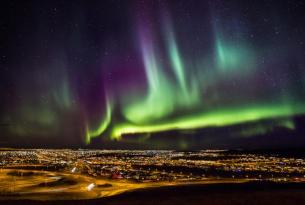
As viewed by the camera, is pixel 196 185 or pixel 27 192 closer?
pixel 27 192

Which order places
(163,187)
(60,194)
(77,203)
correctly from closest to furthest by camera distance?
1. (77,203)
2. (60,194)
3. (163,187)

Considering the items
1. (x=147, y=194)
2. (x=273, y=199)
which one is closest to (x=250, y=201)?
(x=273, y=199)

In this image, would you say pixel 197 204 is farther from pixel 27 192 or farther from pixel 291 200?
pixel 27 192

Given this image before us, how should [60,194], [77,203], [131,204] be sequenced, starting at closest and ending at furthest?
1. [131,204]
2. [77,203]
3. [60,194]

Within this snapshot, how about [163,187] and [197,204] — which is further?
[163,187]

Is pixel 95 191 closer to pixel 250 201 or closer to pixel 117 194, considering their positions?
pixel 117 194

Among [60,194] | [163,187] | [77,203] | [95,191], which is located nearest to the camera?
[77,203]

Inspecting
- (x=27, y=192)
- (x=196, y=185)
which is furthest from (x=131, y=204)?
(x=196, y=185)

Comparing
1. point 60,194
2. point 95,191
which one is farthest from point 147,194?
point 60,194

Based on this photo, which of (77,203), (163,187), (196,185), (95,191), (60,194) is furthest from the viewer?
(196,185)
